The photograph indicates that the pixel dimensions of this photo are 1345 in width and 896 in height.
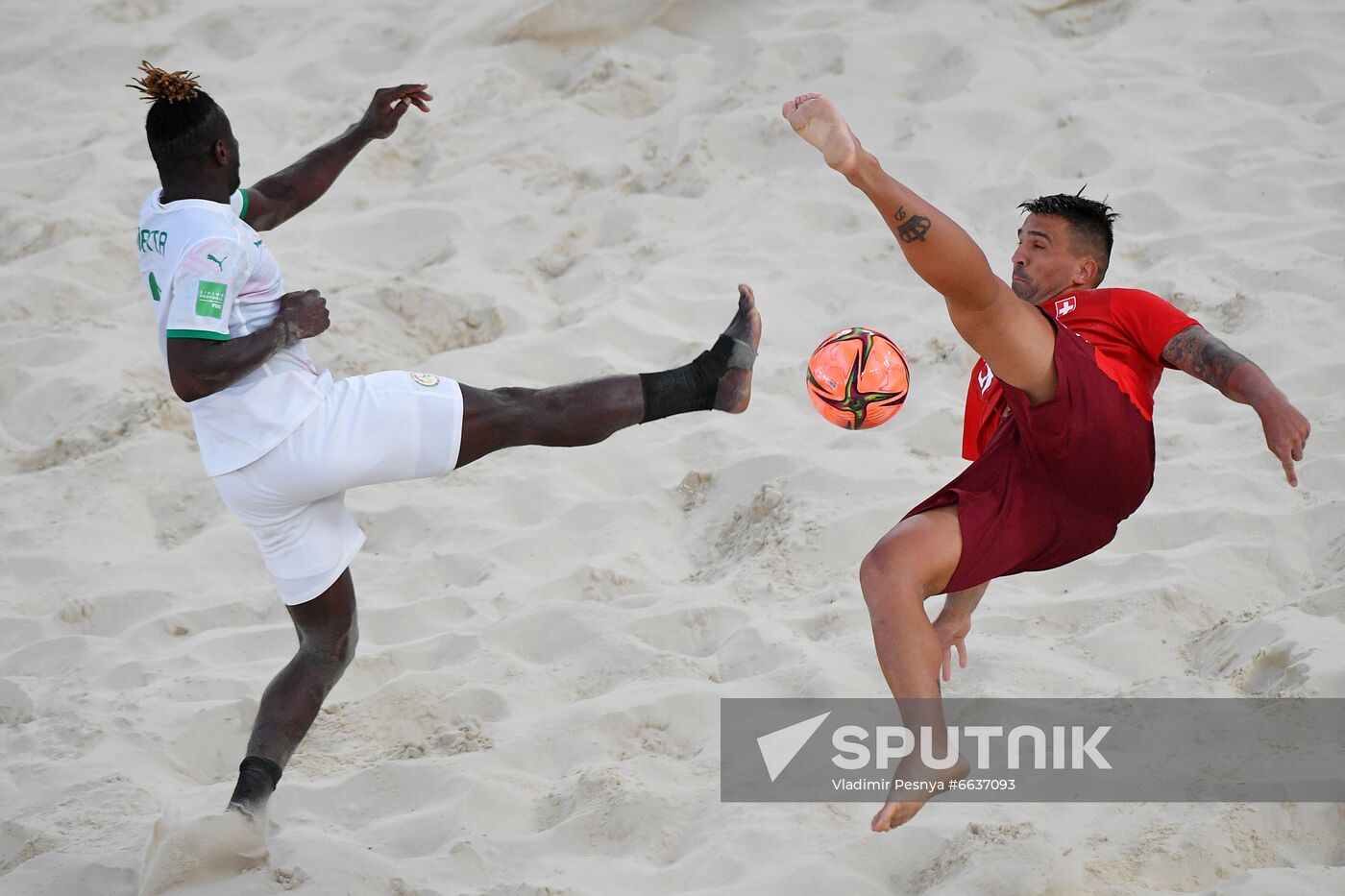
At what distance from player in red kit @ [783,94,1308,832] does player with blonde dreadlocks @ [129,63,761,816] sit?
64 centimetres

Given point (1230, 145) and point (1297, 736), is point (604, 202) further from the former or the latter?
point (1297, 736)

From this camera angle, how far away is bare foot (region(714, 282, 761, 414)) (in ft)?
11.0

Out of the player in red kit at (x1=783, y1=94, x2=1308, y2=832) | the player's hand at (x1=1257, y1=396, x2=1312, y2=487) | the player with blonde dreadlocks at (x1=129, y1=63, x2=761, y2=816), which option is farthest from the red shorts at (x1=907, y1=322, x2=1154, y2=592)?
the player with blonde dreadlocks at (x1=129, y1=63, x2=761, y2=816)

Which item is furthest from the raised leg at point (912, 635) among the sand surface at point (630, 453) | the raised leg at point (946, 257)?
the raised leg at point (946, 257)

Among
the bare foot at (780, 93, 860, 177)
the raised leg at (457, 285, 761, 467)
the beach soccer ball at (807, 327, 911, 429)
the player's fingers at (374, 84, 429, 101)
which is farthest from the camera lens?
the player's fingers at (374, 84, 429, 101)

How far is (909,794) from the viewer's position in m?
2.82

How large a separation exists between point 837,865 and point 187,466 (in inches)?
117

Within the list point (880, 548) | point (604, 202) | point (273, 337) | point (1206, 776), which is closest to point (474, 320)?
point (604, 202)

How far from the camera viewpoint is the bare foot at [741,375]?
11.0 ft

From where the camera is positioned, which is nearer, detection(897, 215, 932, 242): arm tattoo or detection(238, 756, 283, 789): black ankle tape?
detection(897, 215, 932, 242): arm tattoo

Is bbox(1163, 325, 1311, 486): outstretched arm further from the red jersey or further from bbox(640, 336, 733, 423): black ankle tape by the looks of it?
bbox(640, 336, 733, 423): black ankle tape

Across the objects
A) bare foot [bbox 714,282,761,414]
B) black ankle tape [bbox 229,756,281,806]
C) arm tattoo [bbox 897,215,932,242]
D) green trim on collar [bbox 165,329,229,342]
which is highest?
arm tattoo [bbox 897,215,932,242]

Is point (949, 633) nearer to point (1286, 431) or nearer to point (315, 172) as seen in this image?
point (1286, 431)

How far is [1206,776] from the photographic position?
324 centimetres
